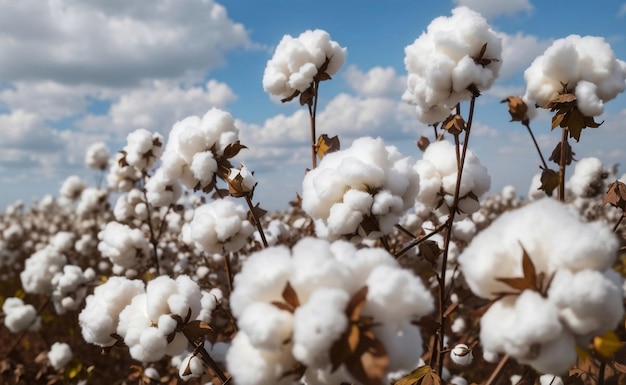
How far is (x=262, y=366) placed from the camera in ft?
3.57

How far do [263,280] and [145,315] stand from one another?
96cm

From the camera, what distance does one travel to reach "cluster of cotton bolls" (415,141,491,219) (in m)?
2.04

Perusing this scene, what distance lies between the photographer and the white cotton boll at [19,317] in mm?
4836

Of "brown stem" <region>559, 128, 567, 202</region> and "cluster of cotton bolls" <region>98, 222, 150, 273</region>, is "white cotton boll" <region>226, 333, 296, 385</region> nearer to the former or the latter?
"brown stem" <region>559, 128, 567, 202</region>

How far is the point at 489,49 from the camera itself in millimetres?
1909

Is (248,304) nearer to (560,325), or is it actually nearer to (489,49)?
(560,325)

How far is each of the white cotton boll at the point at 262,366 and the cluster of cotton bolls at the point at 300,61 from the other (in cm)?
148

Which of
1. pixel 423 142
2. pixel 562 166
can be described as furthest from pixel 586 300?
pixel 423 142

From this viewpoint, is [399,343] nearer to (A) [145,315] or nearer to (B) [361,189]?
(B) [361,189]

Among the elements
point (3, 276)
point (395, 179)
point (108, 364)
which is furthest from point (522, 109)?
point (3, 276)

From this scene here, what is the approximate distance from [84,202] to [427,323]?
5201 millimetres

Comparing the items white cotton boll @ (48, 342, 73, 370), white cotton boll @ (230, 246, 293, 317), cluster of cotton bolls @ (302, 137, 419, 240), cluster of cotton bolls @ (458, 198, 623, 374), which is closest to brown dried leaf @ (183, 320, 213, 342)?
cluster of cotton bolls @ (302, 137, 419, 240)

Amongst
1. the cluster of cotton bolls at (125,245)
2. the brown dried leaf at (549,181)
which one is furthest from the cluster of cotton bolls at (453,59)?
the cluster of cotton bolls at (125,245)

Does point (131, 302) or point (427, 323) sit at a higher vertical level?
point (131, 302)
